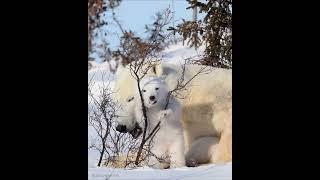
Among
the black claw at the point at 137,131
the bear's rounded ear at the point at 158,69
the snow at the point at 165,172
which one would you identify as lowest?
the snow at the point at 165,172

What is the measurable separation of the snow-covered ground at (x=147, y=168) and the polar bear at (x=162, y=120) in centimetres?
4

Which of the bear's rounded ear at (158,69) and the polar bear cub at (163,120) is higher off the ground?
the bear's rounded ear at (158,69)

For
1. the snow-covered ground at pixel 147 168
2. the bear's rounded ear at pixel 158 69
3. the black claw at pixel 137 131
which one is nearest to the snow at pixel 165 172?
the snow-covered ground at pixel 147 168

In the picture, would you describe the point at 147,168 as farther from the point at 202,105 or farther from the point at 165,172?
the point at 202,105

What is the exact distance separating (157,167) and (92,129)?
0.26m

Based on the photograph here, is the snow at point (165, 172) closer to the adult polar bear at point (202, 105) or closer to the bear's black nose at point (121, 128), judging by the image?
the adult polar bear at point (202, 105)

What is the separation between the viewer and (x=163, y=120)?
1454mm

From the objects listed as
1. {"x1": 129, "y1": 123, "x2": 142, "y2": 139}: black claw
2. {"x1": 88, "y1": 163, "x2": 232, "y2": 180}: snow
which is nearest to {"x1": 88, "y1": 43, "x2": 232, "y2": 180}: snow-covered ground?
{"x1": 88, "y1": 163, "x2": 232, "y2": 180}: snow

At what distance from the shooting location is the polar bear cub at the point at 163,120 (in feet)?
4.71

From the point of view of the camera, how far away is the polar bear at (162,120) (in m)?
1.43

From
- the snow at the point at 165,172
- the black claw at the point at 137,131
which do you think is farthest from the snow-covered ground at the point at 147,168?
the black claw at the point at 137,131

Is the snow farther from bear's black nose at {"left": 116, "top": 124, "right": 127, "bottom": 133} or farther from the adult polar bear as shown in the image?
bear's black nose at {"left": 116, "top": 124, "right": 127, "bottom": 133}

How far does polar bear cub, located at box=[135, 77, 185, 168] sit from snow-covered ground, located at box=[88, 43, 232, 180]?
0.13ft
